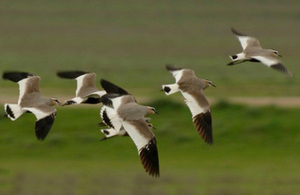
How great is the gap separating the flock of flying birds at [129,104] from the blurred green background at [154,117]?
3.78 metres

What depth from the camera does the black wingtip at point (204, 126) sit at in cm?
1269

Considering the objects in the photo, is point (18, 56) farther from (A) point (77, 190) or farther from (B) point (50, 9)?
(A) point (77, 190)

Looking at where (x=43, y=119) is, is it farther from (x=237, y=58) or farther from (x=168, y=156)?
(x=168, y=156)

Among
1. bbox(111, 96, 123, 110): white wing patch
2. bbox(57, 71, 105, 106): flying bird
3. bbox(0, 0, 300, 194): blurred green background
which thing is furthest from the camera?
bbox(0, 0, 300, 194): blurred green background

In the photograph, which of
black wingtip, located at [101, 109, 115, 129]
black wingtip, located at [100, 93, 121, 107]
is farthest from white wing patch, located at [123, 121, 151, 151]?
black wingtip, located at [100, 93, 121, 107]

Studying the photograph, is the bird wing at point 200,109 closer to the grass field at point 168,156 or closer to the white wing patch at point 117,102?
the white wing patch at point 117,102

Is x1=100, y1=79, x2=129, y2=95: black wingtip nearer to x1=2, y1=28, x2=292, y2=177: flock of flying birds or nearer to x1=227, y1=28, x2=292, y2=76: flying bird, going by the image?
x1=2, y1=28, x2=292, y2=177: flock of flying birds

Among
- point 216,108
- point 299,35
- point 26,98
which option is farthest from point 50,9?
point 26,98

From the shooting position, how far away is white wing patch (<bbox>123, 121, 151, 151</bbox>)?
12047 millimetres

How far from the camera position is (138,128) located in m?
12.2

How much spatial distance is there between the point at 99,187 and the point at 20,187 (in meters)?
1.08

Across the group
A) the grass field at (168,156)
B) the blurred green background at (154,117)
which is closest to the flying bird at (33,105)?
the grass field at (168,156)

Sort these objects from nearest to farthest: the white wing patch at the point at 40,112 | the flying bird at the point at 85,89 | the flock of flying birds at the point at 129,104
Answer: the flock of flying birds at the point at 129,104, the white wing patch at the point at 40,112, the flying bird at the point at 85,89

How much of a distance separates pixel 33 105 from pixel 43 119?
0.42m
